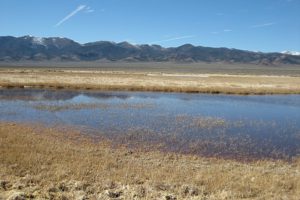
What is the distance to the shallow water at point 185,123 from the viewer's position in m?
20.4

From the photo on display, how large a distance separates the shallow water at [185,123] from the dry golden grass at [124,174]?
8.37ft

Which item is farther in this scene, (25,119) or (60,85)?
(60,85)

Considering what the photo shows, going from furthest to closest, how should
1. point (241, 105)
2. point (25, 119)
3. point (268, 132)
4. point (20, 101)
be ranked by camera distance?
point (241, 105) → point (20, 101) → point (25, 119) → point (268, 132)

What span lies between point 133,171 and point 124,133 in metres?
9.02

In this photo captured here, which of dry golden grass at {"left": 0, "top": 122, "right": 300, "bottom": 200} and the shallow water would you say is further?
the shallow water

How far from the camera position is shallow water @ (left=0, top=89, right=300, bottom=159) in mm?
20391

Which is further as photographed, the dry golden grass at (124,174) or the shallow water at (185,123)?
the shallow water at (185,123)

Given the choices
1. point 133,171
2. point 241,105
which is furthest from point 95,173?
point 241,105

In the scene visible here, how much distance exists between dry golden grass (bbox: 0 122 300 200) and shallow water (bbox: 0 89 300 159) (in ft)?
8.37

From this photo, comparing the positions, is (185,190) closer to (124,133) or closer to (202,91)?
(124,133)

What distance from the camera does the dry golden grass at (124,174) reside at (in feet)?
37.6

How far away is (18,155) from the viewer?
15.4m

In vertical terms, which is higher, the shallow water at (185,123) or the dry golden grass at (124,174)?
the dry golden grass at (124,174)

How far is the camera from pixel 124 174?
533 inches
